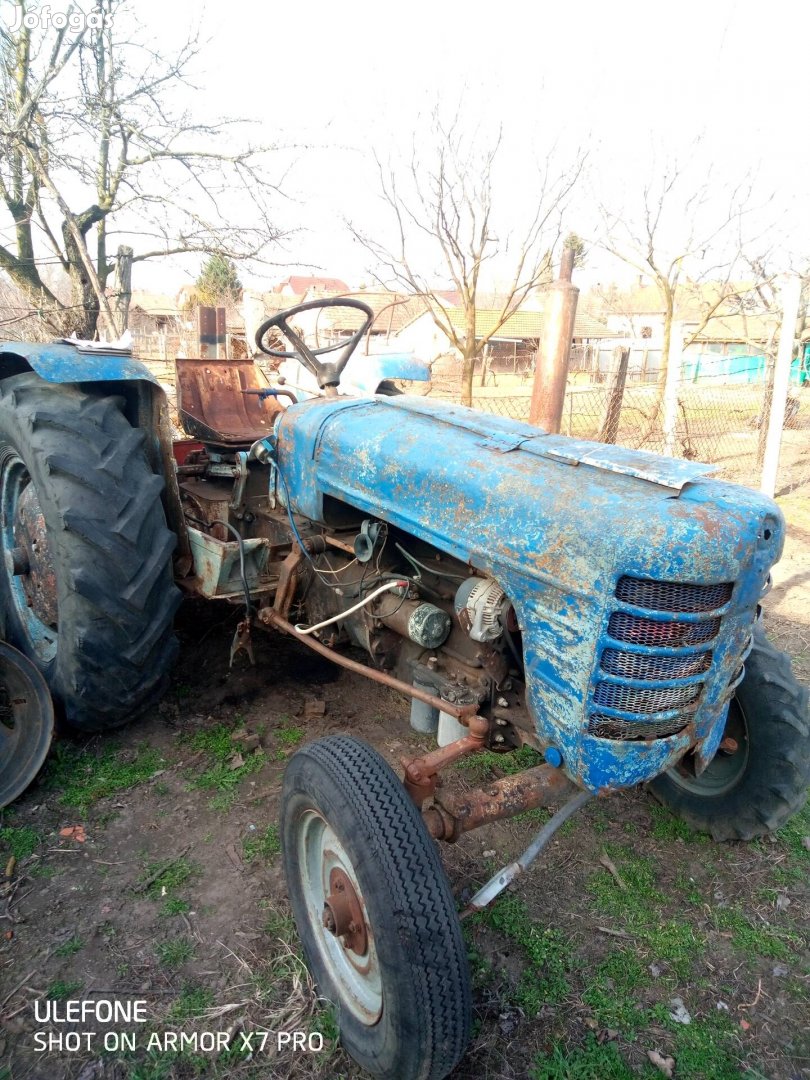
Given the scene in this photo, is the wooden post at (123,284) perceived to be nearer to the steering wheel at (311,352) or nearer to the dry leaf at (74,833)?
the steering wheel at (311,352)

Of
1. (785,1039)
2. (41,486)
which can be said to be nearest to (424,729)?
(785,1039)

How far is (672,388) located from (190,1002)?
612cm

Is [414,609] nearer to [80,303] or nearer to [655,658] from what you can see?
[655,658]

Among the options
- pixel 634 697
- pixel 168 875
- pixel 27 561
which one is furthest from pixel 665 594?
pixel 27 561

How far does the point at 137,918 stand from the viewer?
2.17 meters

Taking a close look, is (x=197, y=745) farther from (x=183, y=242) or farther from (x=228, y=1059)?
(x=183, y=242)

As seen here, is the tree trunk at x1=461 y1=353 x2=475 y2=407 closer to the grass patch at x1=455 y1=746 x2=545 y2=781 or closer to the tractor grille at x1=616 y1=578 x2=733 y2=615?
the grass patch at x1=455 y1=746 x2=545 y2=781

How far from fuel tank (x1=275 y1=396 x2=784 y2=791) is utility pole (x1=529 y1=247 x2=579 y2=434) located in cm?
225

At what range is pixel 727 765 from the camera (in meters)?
2.52

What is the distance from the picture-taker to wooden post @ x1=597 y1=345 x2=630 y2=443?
20.0 feet

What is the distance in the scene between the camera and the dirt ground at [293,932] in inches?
72.1

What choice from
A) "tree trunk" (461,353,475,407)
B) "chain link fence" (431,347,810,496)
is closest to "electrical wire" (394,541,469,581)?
"chain link fence" (431,347,810,496)

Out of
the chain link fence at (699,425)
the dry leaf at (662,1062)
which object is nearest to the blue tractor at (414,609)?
the dry leaf at (662,1062)

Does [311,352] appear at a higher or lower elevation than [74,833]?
higher
